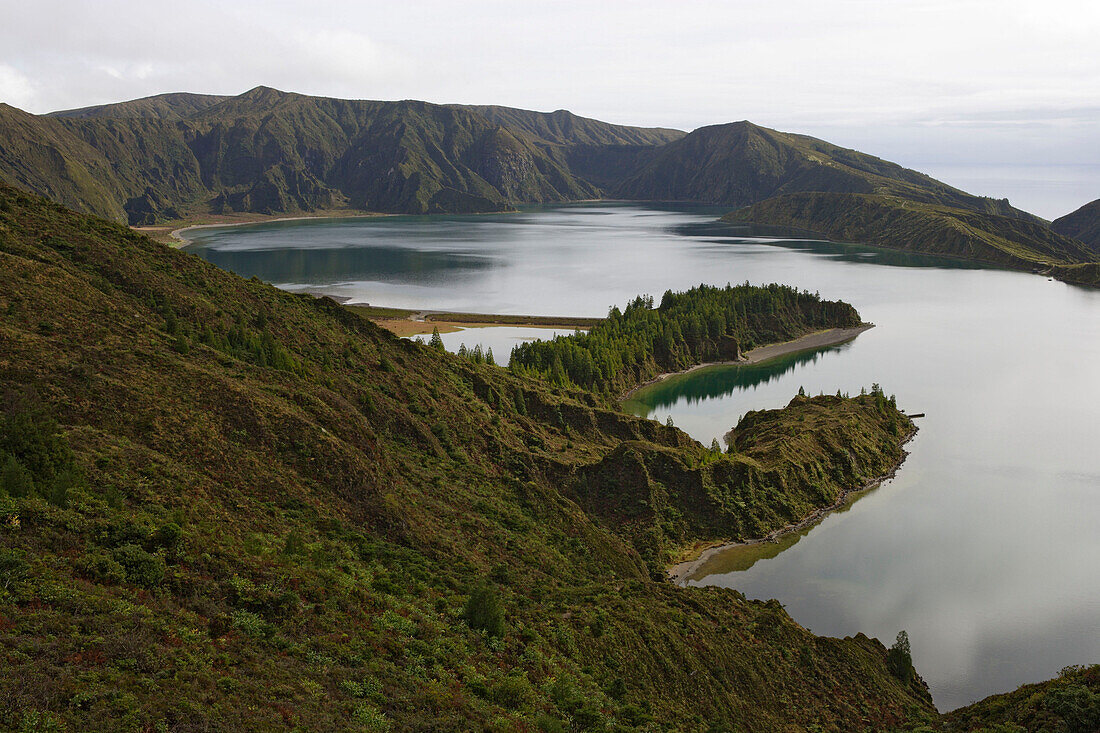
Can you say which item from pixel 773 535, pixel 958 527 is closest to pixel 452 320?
pixel 773 535

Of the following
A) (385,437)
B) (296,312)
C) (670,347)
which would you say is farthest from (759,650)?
(670,347)

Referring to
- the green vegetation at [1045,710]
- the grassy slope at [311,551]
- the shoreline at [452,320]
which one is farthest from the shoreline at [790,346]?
the green vegetation at [1045,710]

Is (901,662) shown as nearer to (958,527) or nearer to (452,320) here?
(958,527)

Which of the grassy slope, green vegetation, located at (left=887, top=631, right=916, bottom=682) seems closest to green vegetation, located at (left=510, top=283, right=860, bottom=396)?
the grassy slope

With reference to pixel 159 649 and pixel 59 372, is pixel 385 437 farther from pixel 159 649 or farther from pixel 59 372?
pixel 159 649

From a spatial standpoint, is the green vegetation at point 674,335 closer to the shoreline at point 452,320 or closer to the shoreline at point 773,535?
the shoreline at point 452,320
